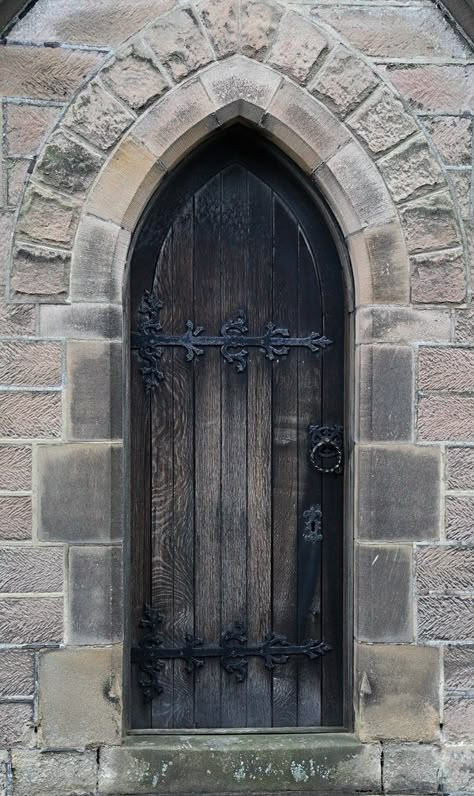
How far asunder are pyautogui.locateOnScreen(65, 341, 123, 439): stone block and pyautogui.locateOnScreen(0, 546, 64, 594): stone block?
1.54 ft

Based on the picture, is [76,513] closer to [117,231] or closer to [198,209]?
[117,231]

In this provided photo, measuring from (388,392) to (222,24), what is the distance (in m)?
1.57

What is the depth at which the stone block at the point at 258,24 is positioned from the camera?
319 centimetres

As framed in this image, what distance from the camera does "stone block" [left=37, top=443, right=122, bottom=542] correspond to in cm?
319

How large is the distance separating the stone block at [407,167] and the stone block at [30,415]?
1537 millimetres

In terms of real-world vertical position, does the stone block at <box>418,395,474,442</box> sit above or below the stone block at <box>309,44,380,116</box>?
below

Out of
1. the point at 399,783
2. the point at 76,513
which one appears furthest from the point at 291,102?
the point at 399,783

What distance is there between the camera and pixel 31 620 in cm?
321

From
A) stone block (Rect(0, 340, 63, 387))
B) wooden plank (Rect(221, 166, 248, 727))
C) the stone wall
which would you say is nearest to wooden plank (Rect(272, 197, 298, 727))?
wooden plank (Rect(221, 166, 248, 727))

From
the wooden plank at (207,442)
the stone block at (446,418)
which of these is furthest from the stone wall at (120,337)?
the wooden plank at (207,442)

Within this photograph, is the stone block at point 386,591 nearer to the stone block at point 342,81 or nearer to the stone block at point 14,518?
the stone block at point 14,518

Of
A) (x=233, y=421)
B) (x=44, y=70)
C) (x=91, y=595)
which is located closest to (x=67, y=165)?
(x=44, y=70)

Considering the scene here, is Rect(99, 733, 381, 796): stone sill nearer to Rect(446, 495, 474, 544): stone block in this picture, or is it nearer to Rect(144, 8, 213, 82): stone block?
Rect(446, 495, 474, 544): stone block

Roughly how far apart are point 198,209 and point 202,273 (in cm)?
27
